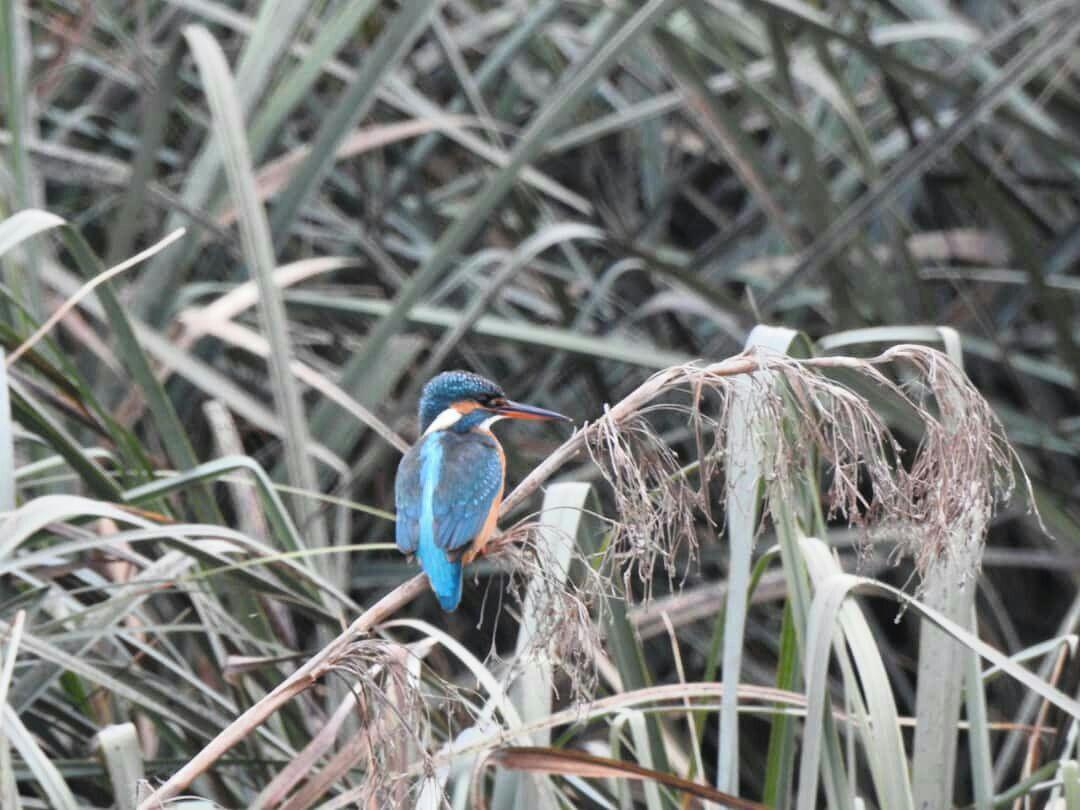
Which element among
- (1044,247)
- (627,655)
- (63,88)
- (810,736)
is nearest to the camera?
(810,736)

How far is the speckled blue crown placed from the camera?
5.41ft

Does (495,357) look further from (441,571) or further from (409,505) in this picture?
(441,571)

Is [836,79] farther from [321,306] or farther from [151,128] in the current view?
[151,128]

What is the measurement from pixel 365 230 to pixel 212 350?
1.63ft

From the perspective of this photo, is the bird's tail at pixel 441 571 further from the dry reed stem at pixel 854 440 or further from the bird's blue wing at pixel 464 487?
the dry reed stem at pixel 854 440

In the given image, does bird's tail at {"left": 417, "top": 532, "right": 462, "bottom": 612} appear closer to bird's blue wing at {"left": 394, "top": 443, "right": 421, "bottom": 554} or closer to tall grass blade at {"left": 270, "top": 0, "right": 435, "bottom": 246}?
bird's blue wing at {"left": 394, "top": 443, "right": 421, "bottom": 554}

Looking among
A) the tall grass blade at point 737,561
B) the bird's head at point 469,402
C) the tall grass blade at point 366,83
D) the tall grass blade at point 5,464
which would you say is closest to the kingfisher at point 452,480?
the bird's head at point 469,402

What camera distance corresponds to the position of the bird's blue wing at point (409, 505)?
1493 millimetres

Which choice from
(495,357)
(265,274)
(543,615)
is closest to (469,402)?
(265,274)

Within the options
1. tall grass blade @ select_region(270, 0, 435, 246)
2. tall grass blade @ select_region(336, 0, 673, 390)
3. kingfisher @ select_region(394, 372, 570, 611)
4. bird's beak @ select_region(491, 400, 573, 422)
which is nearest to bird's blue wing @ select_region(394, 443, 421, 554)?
kingfisher @ select_region(394, 372, 570, 611)

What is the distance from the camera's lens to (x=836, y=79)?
2.46 metres

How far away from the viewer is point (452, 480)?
59.3 inches

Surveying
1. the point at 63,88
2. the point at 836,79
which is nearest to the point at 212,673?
the point at 836,79

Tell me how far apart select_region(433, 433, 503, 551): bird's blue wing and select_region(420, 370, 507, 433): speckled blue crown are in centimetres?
5
